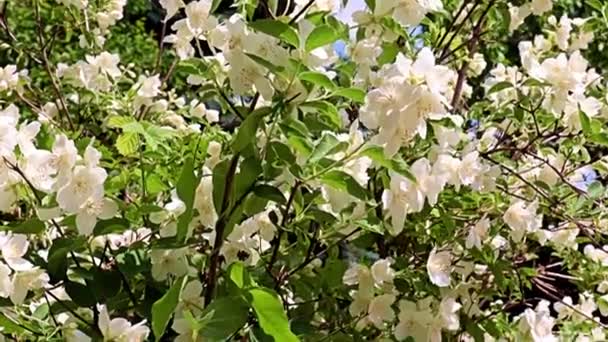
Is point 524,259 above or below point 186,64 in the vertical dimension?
below

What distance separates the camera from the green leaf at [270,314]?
0.96 meters

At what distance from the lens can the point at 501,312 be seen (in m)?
1.48

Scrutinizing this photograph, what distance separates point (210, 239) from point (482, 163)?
0.44 meters

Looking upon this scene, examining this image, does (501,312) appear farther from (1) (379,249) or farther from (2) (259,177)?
(2) (259,177)

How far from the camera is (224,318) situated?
0.96 metres

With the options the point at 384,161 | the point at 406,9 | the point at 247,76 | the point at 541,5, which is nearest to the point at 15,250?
the point at 247,76

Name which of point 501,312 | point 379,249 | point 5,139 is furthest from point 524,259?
point 5,139

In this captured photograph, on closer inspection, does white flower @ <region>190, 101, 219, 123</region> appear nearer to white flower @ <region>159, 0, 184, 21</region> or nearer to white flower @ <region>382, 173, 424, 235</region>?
white flower @ <region>159, 0, 184, 21</region>

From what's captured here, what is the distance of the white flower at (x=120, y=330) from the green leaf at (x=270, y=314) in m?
0.15

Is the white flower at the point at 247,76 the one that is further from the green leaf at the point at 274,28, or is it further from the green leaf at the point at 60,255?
the green leaf at the point at 60,255

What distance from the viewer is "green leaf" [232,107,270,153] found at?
0.96m

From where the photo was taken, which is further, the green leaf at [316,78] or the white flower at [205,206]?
the white flower at [205,206]

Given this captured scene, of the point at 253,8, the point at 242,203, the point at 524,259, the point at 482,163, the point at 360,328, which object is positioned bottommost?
the point at 524,259

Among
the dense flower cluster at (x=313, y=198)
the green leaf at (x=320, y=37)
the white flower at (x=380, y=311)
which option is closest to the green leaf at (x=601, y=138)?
the dense flower cluster at (x=313, y=198)
